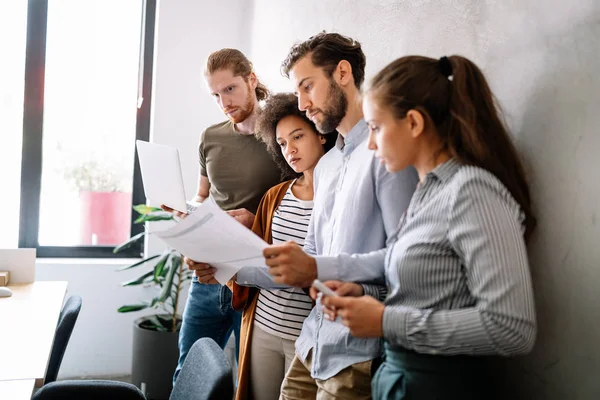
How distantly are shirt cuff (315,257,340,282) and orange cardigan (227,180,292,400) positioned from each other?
65 centimetres

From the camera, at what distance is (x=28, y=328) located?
7.75 ft

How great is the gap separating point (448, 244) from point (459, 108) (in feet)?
0.87

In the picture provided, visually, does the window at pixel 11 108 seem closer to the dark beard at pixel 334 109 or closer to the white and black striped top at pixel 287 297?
the white and black striped top at pixel 287 297

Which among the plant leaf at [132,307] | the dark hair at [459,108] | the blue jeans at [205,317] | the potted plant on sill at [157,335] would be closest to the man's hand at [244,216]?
the blue jeans at [205,317]

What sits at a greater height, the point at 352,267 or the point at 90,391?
the point at 352,267

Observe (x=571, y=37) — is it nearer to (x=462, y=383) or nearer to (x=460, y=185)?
(x=460, y=185)

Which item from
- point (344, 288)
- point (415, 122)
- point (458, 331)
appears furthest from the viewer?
point (344, 288)

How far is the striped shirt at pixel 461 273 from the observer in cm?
109

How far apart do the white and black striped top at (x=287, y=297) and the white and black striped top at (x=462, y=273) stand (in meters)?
0.70

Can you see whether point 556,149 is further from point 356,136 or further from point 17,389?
point 17,389

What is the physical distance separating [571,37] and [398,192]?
1.63ft

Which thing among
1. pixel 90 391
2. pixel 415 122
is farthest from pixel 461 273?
pixel 90 391

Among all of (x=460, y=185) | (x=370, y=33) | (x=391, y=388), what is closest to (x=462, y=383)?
(x=391, y=388)

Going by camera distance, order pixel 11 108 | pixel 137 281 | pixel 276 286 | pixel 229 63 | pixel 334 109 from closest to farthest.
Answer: pixel 334 109, pixel 276 286, pixel 229 63, pixel 137 281, pixel 11 108
